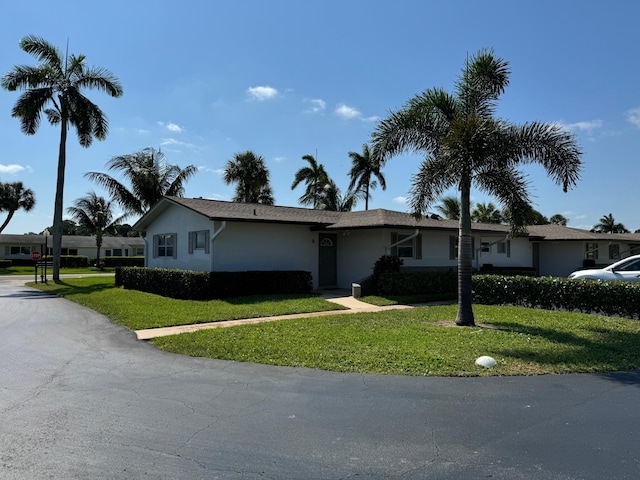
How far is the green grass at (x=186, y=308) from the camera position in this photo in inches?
458

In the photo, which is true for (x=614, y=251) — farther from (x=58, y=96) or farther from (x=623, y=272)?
(x=58, y=96)

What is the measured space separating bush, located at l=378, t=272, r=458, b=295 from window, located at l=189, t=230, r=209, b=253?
22.1ft

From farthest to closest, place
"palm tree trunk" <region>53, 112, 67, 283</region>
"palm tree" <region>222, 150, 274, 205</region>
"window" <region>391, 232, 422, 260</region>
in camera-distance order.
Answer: "palm tree" <region>222, 150, 274, 205</region>, "palm tree trunk" <region>53, 112, 67, 283</region>, "window" <region>391, 232, 422, 260</region>

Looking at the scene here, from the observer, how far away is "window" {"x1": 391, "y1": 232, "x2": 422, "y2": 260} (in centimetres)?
1902

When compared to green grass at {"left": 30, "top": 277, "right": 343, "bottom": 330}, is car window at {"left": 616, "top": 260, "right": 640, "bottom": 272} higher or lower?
higher

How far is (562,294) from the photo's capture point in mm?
12969

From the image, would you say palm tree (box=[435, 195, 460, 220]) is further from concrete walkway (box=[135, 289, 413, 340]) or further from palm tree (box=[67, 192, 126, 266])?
palm tree (box=[67, 192, 126, 266])

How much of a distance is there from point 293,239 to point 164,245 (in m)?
6.53

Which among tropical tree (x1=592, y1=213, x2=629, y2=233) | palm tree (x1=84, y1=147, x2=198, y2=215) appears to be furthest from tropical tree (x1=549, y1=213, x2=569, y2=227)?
palm tree (x1=84, y1=147, x2=198, y2=215)

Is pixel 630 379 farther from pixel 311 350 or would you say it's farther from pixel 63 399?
pixel 63 399

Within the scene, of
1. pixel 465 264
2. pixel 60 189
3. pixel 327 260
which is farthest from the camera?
pixel 60 189

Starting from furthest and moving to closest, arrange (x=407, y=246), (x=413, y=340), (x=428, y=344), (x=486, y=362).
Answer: (x=407, y=246) < (x=413, y=340) < (x=428, y=344) < (x=486, y=362)

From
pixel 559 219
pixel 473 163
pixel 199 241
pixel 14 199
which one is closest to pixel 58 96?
pixel 199 241

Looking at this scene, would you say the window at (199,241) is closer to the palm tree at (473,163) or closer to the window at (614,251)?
the palm tree at (473,163)
